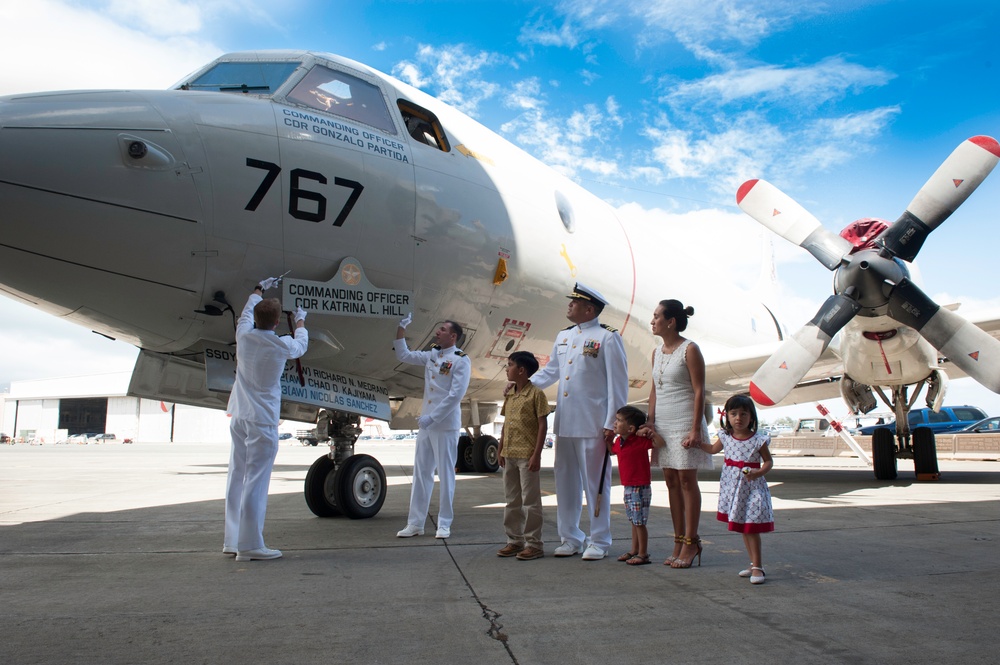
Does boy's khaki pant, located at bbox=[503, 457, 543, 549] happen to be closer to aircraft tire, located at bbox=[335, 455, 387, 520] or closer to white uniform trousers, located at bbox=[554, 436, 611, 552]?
white uniform trousers, located at bbox=[554, 436, 611, 552]

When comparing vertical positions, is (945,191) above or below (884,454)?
above

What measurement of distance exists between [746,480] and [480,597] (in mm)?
1765

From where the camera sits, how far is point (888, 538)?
5688 mm

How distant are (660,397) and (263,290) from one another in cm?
309

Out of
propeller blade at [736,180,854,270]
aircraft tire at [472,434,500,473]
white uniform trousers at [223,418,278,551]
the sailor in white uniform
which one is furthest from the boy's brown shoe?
aircraft tire at [472,434,500,473]

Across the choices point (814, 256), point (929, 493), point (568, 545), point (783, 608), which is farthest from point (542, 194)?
point (929, 493)

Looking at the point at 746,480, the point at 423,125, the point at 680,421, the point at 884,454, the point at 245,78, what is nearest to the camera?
the point at 746,480

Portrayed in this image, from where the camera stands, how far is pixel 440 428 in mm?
5883

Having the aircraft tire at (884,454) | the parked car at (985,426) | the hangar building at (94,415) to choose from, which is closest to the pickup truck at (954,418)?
the parked car at (985,426)

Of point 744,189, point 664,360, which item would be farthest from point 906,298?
point 664,360

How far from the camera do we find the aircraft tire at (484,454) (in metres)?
14.3

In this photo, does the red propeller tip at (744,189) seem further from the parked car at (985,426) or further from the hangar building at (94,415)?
the hangar building at (94,415)

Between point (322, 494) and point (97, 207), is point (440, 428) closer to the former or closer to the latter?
point (322, 494)

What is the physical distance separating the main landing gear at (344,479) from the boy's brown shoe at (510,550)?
2.25 m
